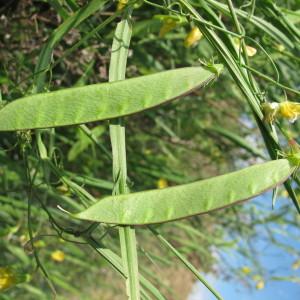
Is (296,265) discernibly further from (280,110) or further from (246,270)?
(280,110)

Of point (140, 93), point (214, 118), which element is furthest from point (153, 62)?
point (140, 93)

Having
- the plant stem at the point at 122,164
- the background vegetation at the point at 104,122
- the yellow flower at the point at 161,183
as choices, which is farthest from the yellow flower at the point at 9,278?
the yellow flower at the point at 161,183

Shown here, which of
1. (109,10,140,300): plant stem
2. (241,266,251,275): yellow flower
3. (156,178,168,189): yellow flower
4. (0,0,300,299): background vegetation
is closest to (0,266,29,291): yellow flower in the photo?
(0,0,300,299): background vegetation

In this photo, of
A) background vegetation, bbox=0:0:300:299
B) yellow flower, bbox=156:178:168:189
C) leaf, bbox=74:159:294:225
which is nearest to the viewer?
leaf, bbox=74:159:294:225

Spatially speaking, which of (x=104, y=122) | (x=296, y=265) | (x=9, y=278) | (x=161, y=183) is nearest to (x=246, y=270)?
(x=296, y=265)

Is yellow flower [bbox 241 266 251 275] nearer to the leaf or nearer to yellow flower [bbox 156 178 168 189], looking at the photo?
yellow flower [bbox 156 178 168 189]

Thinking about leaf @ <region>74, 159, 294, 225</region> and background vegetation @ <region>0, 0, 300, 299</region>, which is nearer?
leaf @ <region>74, 159, 294, 225</region>
